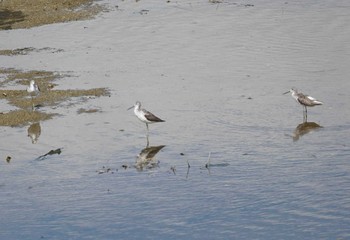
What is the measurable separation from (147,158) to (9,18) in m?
26.5

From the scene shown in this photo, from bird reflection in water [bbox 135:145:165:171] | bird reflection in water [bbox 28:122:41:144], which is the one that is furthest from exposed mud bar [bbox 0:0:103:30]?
bird reflection in water [bbox 135:145:165:171]

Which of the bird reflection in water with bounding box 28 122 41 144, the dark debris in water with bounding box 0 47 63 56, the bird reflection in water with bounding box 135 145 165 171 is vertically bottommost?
the bird reflection in water with bounding box 135 145 165 171

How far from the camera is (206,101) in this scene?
25594mm

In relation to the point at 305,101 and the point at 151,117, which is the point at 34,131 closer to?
the point at 151,117

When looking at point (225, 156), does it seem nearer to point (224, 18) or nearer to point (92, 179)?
point (92, 179)

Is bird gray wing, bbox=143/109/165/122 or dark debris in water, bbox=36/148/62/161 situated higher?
bird gray wing, bbox=143/109/165/122

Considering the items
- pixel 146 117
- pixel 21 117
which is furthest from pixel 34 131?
pixel 146 117

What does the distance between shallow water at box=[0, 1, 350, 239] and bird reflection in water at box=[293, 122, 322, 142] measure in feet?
0.31

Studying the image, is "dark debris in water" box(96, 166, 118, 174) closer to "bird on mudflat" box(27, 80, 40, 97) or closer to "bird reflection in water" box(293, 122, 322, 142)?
"bird reflection in water" box(293, 122, 322, 142)

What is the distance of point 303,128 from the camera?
72.4ft

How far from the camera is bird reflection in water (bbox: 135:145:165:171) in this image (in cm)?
1911

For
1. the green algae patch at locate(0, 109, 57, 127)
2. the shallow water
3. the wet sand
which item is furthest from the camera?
the wet sand

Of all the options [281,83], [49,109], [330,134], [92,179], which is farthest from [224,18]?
[92,179]

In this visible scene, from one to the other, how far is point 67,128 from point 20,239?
8.31 meters
